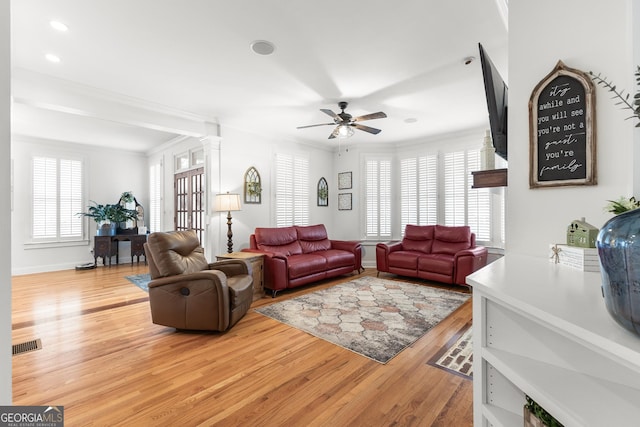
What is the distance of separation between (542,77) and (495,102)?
0.26m

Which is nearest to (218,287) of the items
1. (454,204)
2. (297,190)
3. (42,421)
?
(42,421)

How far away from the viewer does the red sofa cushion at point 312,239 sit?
5489 millimetres

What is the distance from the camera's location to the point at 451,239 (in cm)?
523

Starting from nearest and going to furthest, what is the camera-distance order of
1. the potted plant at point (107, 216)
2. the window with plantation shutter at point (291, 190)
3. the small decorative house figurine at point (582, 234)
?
1. the small decorative house figurine at point (582, 234)
2. the window with plantation shutter at point (291, 190)
3. the potted plant at point (107, 216)

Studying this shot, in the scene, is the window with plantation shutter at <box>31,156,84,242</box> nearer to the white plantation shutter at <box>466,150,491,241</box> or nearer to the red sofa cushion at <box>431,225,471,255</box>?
the red sofa cushion at <box>431,225,471,255</box>

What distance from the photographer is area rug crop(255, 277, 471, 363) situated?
2766mm

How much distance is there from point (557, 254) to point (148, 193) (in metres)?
8.40

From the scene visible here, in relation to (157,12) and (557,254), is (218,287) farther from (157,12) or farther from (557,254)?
(557,254)

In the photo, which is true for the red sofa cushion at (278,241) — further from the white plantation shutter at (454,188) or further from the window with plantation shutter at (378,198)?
the white plantation shutter at (454,188)

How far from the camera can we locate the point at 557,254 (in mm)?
1321

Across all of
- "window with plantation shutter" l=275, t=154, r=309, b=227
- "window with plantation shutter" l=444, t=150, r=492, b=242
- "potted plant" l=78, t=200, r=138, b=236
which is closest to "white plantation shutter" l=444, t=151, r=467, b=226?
"window with plantation shutter" l=444, t=150, r=492, b=242

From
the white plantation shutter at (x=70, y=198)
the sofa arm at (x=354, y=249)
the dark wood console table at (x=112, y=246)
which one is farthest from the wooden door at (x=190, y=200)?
the sofa arm at (x=354, y=249)

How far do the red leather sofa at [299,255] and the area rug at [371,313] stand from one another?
0.35 metres

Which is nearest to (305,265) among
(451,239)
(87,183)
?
(451,239)
